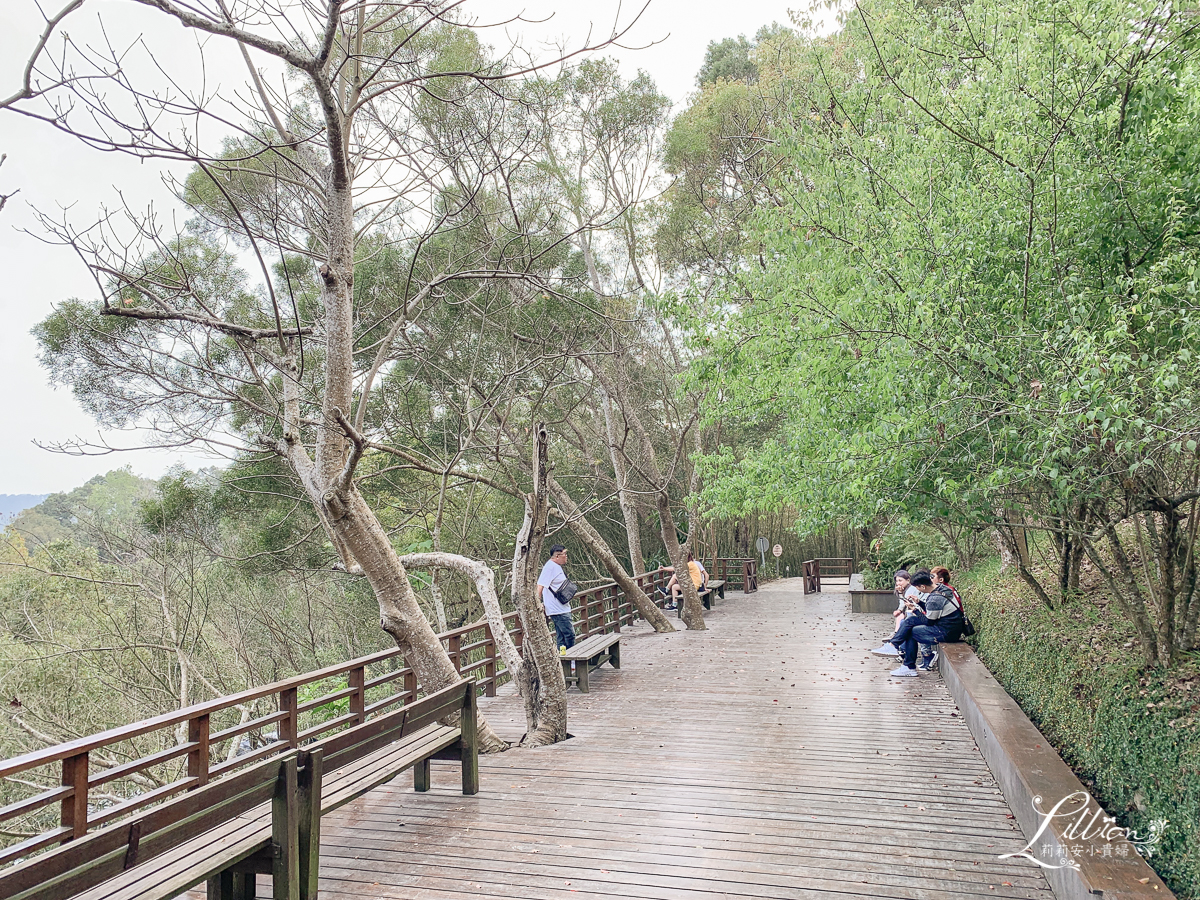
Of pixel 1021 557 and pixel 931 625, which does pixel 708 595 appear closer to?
pixel 931 625

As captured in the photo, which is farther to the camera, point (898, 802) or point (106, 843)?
point (898, 802)

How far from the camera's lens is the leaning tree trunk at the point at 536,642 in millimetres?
5375

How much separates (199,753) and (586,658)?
150 inches

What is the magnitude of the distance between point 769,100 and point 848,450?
8673 mm

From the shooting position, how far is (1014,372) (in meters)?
3.10

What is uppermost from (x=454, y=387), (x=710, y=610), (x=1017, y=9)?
(x=1017, y=9)

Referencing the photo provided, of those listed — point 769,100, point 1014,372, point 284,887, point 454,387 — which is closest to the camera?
point 284,887

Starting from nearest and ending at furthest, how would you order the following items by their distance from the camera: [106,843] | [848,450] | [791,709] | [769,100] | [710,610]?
[106,843], [848,450], [791,709], [769,100], [710,610]

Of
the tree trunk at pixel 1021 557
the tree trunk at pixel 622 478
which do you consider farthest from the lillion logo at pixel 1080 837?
the tree trunk at pixel 622 478

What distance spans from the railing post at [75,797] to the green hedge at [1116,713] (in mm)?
4397

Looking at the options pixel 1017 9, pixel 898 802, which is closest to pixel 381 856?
pixel 898 802

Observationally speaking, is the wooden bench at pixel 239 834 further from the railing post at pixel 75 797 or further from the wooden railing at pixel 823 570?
the wooden railing at pixel 823 570

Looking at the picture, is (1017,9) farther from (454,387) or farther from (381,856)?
(454,387)

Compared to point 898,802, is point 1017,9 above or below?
above
